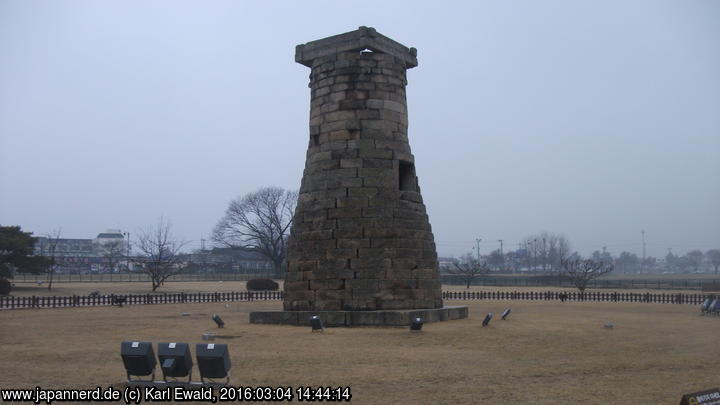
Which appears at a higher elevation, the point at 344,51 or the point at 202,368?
the point at 344,51

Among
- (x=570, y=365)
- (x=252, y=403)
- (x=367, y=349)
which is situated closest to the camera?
(x=252, y=403)

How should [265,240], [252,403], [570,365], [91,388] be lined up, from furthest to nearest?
[265,240]
[570,365]
[91,388]
[252,403]

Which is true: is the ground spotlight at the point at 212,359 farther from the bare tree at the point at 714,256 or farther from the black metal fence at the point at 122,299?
the bare tree at the point at 714,256

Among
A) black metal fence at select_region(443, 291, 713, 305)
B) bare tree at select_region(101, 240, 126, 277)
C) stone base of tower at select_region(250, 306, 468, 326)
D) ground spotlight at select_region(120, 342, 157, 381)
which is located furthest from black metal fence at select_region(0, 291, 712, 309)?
bare tree at select_region(101, 240, 126, 277)

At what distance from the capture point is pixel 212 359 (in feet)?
28.2

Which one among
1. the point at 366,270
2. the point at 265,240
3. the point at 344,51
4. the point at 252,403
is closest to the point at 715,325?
the point at 366,270

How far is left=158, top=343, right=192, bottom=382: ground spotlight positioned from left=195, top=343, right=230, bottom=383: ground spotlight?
17 centimetres

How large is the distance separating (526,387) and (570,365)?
2.26 meters

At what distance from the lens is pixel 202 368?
867 centimetres

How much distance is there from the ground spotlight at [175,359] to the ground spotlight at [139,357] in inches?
11.1

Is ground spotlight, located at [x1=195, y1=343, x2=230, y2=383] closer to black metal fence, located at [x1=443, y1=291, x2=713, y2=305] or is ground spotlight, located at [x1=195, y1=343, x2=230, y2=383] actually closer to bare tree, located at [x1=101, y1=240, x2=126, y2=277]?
black metal fence, located at [x1=443, y1=291, x2=713, y2=305]

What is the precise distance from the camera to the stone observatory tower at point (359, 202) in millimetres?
18500

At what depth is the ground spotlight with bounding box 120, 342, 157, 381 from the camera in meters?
8.82

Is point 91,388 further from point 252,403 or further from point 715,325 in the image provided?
point 715,325
